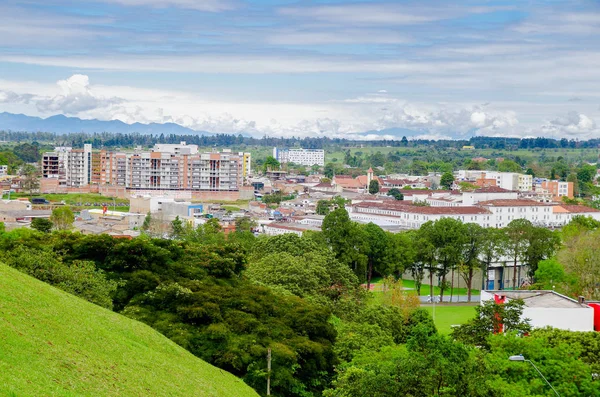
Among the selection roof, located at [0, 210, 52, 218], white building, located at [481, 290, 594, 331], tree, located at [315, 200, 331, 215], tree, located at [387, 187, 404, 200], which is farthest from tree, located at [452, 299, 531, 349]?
tree, located at [387, 187, 404, 200]

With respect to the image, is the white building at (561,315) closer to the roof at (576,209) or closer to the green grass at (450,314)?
the green grass at (450,314)

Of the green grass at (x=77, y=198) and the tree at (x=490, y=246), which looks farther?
the green grass at (x=77, y=198)

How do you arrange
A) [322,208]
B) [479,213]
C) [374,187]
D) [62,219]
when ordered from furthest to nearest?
[374,187]
[322,208]
[479,213]
[62,219]

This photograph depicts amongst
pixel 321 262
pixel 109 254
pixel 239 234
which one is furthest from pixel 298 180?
pixel 109 254

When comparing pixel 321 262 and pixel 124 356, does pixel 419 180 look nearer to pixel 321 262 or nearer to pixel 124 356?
pixel 321 262

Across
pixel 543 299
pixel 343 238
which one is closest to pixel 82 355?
pixel 543 299

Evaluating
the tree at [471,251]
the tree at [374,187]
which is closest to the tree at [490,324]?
the tree at [471,251]

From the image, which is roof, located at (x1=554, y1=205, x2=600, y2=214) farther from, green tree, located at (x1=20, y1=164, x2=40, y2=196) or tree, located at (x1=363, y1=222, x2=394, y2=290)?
green tree, located at (x1=20, y1=164, x2=40, y2=196)

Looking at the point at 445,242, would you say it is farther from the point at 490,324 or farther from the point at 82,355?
the point at 82,355
